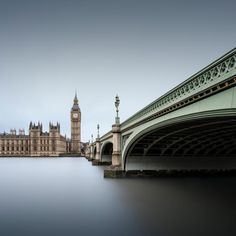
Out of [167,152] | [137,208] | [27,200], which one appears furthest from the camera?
[167,152]

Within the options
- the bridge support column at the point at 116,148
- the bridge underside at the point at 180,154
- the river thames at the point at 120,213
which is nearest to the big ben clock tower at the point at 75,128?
the bridge support column at the point at 116,148

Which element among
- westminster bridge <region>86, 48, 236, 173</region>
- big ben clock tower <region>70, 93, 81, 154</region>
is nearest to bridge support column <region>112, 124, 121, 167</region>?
westminster bridge <region>86, 48, 236, 173</region>

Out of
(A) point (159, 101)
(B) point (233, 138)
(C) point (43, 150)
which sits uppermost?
(A) point (159, 101)

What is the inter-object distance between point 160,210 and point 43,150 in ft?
432

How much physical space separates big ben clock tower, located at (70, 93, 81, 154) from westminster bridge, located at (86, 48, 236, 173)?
13322 centimetres

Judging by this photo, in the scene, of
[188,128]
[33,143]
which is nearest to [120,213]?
[188,128]

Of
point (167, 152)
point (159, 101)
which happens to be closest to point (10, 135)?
point (167, 152)

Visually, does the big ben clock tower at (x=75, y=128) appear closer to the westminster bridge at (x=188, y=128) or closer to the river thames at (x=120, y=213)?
the westminster bridge at (x=188, y=128)

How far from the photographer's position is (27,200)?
55.0ft

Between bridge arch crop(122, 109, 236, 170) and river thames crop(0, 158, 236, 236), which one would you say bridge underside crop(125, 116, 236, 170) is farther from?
river thames crop(0, 158, 236, 236)

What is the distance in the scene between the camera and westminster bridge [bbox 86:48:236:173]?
10062mm

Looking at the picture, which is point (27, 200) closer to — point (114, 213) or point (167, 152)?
point (114, 213)

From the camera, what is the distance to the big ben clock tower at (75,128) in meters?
166

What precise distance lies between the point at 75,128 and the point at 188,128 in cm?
15462
